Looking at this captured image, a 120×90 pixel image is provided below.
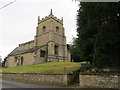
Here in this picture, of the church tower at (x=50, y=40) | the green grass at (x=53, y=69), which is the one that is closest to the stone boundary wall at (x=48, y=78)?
the green grass at (x=53, y=69)

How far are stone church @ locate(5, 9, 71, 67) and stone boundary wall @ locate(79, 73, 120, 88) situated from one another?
19.2 meters

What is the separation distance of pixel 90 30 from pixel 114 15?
233 cm

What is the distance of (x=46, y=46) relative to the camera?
3000 centimetres

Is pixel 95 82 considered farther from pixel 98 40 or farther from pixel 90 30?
pixel 90 30

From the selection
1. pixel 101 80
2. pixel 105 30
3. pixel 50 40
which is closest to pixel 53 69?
pixel 101 80

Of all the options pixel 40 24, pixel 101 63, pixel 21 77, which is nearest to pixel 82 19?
pixel 101 63

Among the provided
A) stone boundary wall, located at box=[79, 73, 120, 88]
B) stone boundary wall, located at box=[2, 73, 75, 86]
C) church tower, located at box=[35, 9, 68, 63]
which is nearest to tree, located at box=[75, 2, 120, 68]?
stone boundary wall, located at box=[79, 73, 120, 88]

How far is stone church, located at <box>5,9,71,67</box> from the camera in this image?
28.2 m

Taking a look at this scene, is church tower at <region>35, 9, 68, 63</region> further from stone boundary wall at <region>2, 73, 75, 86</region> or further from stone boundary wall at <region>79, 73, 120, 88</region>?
stone boundary wall at <region>79, 73, 120, 88</region>

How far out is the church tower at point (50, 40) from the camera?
2847cm

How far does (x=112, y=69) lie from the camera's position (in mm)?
8758

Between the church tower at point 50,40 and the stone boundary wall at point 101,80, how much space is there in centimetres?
1925

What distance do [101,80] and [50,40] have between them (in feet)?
72.2

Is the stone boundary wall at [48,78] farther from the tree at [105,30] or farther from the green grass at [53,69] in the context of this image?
the tree at [105,30]
